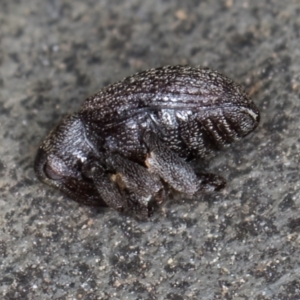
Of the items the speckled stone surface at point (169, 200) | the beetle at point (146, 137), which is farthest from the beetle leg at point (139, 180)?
the speckled stone surface at point (169, 200)

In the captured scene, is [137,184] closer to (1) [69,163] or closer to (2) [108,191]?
(2) [108,191]

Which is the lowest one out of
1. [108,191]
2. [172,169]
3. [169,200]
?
[169,200]

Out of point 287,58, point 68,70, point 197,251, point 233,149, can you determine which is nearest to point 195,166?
point 233,149

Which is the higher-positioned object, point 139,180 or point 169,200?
point 139,180

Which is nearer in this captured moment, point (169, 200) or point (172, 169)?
point (172, 169)

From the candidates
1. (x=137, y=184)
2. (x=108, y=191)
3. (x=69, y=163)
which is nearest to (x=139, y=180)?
(x=137, y=184)
